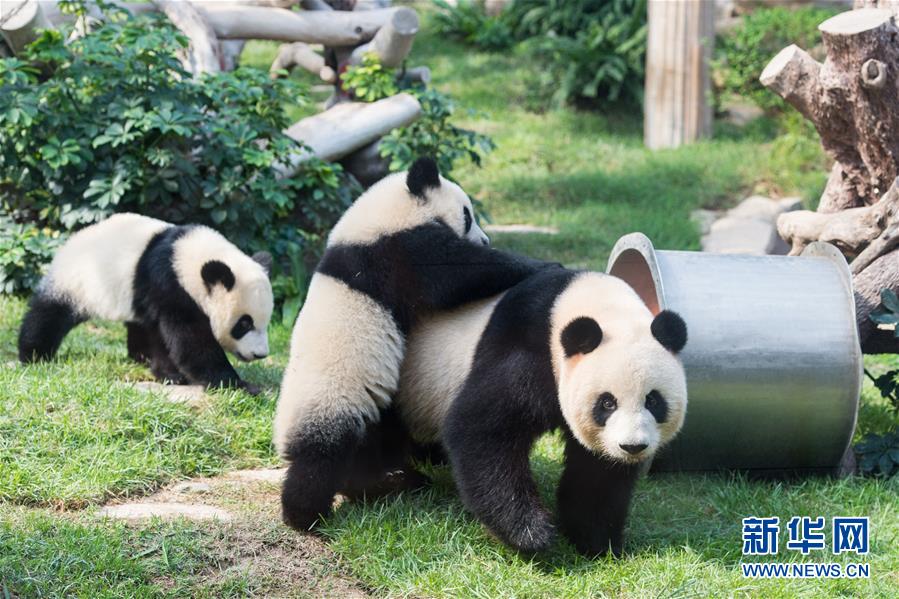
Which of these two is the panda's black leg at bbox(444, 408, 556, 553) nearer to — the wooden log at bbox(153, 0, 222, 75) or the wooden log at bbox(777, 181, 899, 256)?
the wooden log at bbox(777, 181, 899, 256)

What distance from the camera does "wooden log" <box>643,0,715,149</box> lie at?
36.4 feet

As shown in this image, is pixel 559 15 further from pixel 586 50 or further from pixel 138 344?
pixel 138 344

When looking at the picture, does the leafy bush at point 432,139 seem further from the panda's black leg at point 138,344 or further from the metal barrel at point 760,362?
the metal barrel at point 760,362

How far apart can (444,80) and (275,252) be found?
23.0ft

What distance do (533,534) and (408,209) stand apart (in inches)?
52.4

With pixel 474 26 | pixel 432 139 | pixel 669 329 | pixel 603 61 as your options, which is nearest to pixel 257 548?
pixel 669 329

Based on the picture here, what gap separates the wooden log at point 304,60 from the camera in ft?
29.2

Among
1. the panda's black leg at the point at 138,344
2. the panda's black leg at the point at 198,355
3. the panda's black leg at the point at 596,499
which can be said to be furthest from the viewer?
the panda's black leg at the point at 138,344

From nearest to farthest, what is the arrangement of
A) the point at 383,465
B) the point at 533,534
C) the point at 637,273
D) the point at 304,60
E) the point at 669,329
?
the point at 669,329 < the point at 533,534 < the point at 383,465 < the point at 637,273 < the point at 304,60

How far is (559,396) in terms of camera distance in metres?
3.45

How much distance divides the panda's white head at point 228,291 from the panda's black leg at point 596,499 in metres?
2.15

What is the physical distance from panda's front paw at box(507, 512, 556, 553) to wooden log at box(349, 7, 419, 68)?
5.51 meters

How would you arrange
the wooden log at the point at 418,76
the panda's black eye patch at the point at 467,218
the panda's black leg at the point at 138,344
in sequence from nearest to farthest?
the panda's black eye patch at the point at 467,218
the panda's black leg at the point at 138,344
the wooden log at the point at 418,76

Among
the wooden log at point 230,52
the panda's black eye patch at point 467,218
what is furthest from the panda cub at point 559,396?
the wooden log at point 230,52
